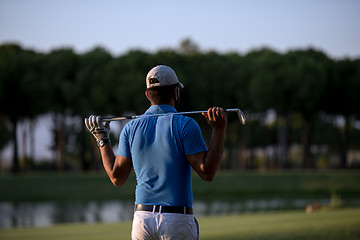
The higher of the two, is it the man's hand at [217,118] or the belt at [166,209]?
the man's hand at [217,118]

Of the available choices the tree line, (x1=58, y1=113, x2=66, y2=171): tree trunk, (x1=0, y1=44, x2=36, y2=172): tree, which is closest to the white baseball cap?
the tree line

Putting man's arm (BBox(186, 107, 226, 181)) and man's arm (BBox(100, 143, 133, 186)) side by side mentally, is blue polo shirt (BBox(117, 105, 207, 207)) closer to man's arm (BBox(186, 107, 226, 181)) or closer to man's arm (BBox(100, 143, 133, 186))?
man's arm (BBox(186, 107, 226, 181))

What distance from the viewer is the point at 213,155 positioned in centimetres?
349

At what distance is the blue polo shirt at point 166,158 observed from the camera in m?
3.55

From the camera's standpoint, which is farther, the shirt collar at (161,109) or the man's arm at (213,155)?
the shirt collar at (161,109)

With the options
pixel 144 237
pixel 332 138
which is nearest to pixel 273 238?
pixel 144 237

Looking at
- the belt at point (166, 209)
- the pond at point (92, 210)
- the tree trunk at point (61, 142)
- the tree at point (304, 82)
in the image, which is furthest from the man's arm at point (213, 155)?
the tree trunk at point (61, 142)

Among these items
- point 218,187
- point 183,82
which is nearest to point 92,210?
point 218,187

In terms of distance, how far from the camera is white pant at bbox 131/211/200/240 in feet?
11.6

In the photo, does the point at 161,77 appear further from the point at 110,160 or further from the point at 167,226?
the point at 167,226

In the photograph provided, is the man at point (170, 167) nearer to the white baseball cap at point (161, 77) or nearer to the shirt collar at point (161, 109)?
the shirt collar at point (161, 109)

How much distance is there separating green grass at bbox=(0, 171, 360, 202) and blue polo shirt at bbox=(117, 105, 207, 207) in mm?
30615

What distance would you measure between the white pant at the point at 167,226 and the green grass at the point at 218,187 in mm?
30621

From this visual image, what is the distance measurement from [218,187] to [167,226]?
33.8 meters
